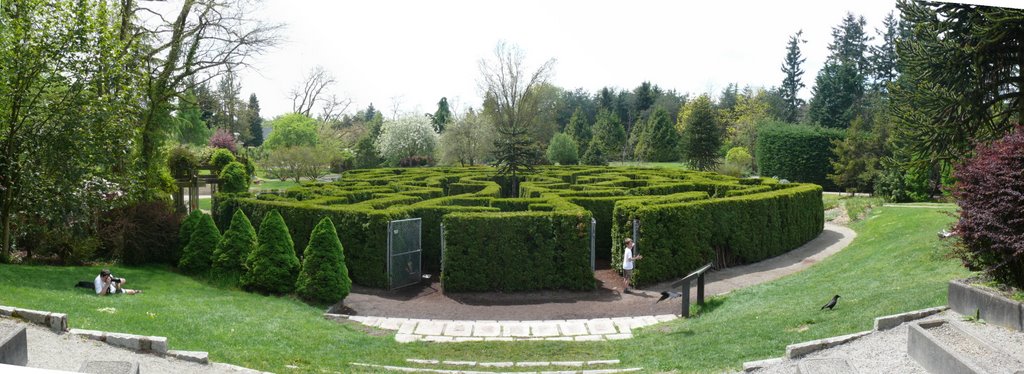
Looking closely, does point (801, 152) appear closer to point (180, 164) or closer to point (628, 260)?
point (628, 260)

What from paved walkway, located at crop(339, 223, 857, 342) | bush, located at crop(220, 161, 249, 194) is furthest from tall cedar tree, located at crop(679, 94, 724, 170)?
paved walkway, located at crop(339, 223, 857, 342)

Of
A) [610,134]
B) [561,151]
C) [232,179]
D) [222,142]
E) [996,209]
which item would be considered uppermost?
[610,134]

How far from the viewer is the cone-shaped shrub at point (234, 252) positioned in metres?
14.4

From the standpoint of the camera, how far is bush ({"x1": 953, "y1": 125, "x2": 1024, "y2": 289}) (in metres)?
7.61

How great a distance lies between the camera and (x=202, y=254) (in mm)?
15250

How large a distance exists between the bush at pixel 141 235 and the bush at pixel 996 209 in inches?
612

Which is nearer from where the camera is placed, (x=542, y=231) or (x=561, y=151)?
(x=542, y=231)

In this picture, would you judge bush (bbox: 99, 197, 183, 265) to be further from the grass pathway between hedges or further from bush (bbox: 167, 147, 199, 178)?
bush (bbox: 167, 147, 199, 178)

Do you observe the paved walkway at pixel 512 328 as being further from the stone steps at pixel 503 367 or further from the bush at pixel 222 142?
the bush at pixel 222 142

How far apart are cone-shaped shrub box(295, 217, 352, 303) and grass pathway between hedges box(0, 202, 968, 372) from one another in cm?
33

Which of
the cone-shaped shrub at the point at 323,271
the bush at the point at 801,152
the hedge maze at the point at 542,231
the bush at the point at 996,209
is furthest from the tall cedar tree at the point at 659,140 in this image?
the bush at the point at 996,209

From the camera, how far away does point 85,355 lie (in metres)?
7.14

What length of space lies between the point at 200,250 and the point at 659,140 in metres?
51.4

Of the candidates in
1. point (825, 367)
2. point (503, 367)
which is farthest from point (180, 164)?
point (825, 367)
